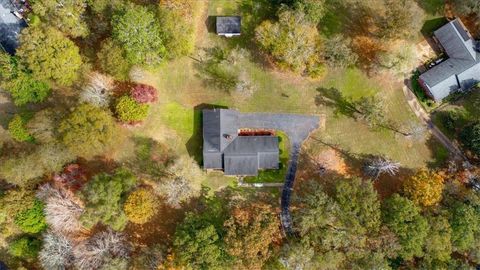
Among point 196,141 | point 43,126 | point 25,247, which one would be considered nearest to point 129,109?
point 196,141

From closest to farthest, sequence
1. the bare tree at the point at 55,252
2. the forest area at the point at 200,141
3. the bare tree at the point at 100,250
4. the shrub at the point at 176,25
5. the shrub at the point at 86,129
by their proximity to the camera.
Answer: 1. the shrub at the point at 86,129
2. the bare tree at the point at 100,250
3. the forest area at the point at 200,141
4. the bare tree at the point at 55,252
5. the shrub at the point at 176,25

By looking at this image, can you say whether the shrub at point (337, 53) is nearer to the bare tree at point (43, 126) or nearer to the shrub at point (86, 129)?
the shrub at point (86, 129)

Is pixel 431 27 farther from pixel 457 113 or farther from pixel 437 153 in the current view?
pixel 437 153

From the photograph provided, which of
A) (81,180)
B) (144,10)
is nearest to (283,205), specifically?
(81,180)

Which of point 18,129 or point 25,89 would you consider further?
point 18,129

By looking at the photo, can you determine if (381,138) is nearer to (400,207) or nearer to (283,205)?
(400,207)

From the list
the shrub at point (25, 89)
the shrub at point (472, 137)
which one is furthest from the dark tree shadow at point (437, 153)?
the shrub at point (25, 89)

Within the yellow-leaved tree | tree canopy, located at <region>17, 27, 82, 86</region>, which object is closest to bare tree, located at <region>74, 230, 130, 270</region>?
tree canopy, located at <region>17, 27, 82, 86</region>
